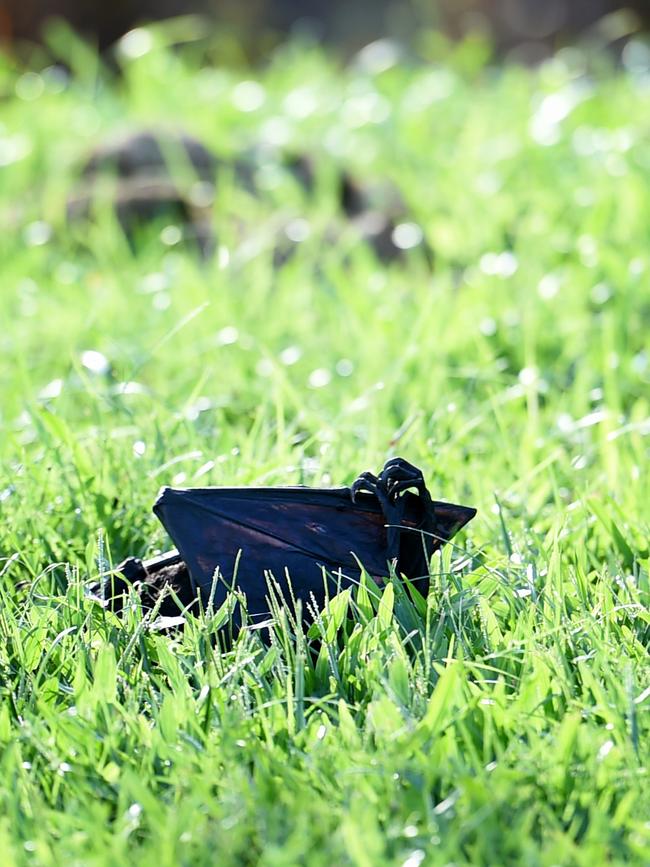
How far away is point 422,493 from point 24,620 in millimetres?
686

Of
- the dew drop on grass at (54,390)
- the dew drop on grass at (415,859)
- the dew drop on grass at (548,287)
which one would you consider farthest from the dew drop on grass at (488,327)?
the dew drop on grass at (415,859)

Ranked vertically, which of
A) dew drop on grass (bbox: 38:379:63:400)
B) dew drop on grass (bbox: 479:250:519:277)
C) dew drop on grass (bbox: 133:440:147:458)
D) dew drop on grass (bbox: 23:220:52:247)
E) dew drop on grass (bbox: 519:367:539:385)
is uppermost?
dew drop on grass (bbox: 23:220:52:247)

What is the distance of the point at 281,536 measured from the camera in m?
2.13

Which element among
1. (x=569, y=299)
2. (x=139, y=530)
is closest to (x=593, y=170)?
(x=569, y=299)

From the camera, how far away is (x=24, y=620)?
6.93 feet

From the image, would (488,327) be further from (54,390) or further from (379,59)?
(379,59)

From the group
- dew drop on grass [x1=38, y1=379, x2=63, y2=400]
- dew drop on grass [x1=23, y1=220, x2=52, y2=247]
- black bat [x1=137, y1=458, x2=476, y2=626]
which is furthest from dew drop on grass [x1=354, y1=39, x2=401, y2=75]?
black bat [x1=137, y1=458, x2=476, y2=626]

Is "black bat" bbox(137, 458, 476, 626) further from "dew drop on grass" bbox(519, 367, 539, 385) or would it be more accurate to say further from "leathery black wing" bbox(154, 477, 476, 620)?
"dew drop on grass" bbox(519, 367, 539, 385)

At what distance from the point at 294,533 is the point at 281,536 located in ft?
0.07

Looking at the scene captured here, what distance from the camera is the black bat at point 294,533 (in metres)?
2.12

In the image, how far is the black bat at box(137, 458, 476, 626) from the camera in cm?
212

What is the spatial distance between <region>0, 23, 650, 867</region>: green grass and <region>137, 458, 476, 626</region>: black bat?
0.09 m

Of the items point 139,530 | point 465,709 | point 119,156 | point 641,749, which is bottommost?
point 641,749

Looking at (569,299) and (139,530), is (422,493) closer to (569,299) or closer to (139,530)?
(139,530)
